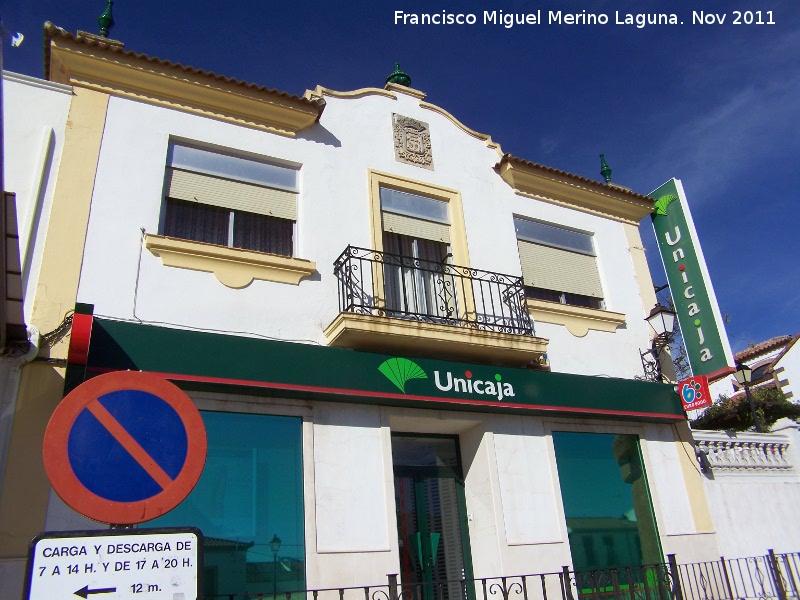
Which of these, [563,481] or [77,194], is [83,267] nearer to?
[77,194]

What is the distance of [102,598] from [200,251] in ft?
16.9

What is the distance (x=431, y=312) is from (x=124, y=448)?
629 cm

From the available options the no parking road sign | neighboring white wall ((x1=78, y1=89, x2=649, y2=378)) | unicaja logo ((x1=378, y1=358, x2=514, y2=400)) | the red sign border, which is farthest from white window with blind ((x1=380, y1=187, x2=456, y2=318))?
the no parking road sign

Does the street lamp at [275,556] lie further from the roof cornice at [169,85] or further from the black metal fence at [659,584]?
the roof cornice at [169,85]

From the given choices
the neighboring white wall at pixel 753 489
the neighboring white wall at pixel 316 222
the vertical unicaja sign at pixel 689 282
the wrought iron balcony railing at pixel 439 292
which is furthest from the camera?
the vertical unicaja sign at pixel 689 282

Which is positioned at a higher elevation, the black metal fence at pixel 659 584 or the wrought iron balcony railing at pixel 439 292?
the wrought iron balcony railing at pixel 439 292

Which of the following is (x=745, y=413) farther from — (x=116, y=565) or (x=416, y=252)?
(x=116, y=565)

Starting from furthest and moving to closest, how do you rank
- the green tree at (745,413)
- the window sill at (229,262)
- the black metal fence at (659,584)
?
the green tree at (745,413) → the black metal fence at (659,584) → the window sill at (229,262)

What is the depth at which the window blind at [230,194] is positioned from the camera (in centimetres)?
802

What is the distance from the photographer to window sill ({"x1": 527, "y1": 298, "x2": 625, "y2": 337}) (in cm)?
981

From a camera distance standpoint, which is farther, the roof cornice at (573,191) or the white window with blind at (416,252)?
the roof cornice at (573,191)

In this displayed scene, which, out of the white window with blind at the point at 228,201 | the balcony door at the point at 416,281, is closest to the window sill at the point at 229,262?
the white window with blind at the point at 228,201

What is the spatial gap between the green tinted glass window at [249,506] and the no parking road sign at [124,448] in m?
3.38

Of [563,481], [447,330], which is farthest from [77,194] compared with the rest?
[563,481]
